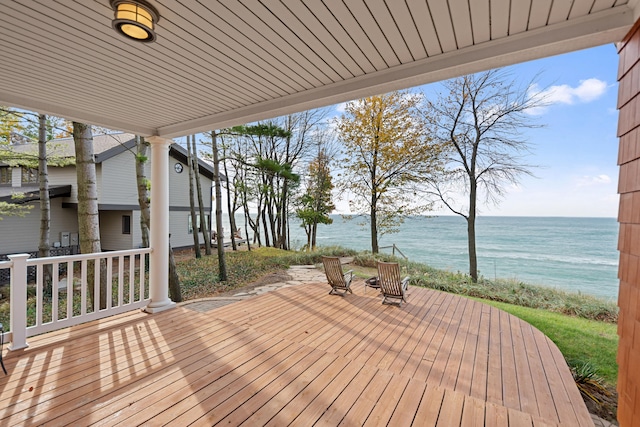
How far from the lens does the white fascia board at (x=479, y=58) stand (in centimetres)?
165

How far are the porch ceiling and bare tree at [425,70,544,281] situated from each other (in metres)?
8.76

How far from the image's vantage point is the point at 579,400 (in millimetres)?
2609

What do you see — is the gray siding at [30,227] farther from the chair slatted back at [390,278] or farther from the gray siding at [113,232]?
the chair slatted back at [390,278]

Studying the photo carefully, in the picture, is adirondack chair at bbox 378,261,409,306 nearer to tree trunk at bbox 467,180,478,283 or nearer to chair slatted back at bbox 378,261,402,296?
chair slatted back at bbox 378,261,402,296

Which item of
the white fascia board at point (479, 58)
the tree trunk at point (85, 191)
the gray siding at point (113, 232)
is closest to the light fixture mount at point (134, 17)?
the white fascia board at point (479, 58)

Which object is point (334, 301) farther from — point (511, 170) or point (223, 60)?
point (511, 170)

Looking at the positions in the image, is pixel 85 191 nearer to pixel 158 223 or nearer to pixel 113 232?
pixel 158 223

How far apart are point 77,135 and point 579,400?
7.78 m

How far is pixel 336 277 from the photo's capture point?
584cm

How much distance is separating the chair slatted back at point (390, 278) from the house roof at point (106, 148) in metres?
9.93

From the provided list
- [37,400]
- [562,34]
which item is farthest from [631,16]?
[37,400]

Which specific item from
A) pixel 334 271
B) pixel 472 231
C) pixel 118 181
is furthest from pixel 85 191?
pixel 472 231

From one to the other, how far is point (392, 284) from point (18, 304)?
507 cm

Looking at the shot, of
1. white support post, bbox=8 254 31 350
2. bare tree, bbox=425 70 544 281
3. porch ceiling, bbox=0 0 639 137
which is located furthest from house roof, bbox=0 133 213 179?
bare tree, bbox=425 70 544 281
